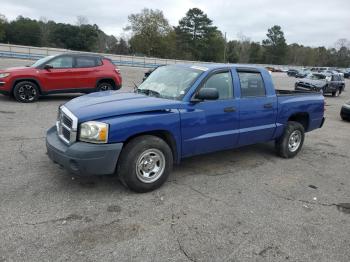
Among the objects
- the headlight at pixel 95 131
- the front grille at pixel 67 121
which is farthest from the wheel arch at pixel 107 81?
the headlight at pixel 95 131

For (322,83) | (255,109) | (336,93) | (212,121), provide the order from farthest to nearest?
1. (336,93)
2. (322,83)
3. (255,109)
4. (212,121)

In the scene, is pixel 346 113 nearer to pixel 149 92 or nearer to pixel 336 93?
pixel 149 92

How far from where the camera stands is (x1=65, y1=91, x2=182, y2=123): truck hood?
13.3ft

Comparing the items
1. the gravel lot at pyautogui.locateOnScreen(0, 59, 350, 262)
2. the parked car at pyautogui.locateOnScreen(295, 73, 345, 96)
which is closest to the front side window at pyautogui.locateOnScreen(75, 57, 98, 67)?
the gravel lot at pyautogui.locateOnScreen(0, 59, 350, 262)

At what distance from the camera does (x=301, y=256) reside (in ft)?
10.6

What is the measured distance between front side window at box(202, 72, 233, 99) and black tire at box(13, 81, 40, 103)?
24.9 ft

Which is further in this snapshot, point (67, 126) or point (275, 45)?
point (275, 45)

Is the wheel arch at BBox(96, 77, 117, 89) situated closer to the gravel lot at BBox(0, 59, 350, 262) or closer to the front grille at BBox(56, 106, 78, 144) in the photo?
the gravel lot at BBox(0, 59, 350, 262)

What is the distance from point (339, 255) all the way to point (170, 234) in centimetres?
174

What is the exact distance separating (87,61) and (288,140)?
8.13 meters

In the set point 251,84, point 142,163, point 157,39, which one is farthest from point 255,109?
point 157,39

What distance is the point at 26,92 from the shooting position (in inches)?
414

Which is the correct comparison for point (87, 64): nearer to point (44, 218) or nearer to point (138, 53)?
point (44, 218)

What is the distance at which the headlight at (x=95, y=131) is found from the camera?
3.91 m
